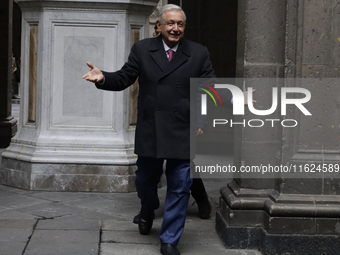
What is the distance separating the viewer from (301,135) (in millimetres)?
5031

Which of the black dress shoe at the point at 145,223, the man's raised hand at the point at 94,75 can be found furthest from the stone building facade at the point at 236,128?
the man's raised hand at the point at 94,75

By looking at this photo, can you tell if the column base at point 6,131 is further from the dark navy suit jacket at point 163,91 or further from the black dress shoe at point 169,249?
the black dress shoe at point 169,249

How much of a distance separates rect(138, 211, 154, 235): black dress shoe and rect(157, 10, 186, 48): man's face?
1461mm

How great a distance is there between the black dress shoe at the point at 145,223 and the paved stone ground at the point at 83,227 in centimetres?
5

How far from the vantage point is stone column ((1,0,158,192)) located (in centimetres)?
724

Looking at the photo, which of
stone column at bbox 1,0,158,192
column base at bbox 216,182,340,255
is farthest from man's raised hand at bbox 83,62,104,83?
stone column at bbox 1,0,158,192

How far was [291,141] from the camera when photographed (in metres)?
5.05

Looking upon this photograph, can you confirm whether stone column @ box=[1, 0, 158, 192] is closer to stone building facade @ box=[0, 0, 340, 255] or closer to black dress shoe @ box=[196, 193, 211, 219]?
stone building facade @ box=[0, 0, 340, 255]

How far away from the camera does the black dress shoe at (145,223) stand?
212 inches

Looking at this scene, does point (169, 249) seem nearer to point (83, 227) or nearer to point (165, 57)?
point (83, 227)

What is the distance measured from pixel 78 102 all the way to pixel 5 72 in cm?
377

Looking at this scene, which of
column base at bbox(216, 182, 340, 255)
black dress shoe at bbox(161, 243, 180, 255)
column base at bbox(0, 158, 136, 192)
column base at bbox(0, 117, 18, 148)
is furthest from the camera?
column base at bbox(0, 117, 18, 148)

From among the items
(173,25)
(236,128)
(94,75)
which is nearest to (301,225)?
(236,128)

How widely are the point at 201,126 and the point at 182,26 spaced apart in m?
0.74
